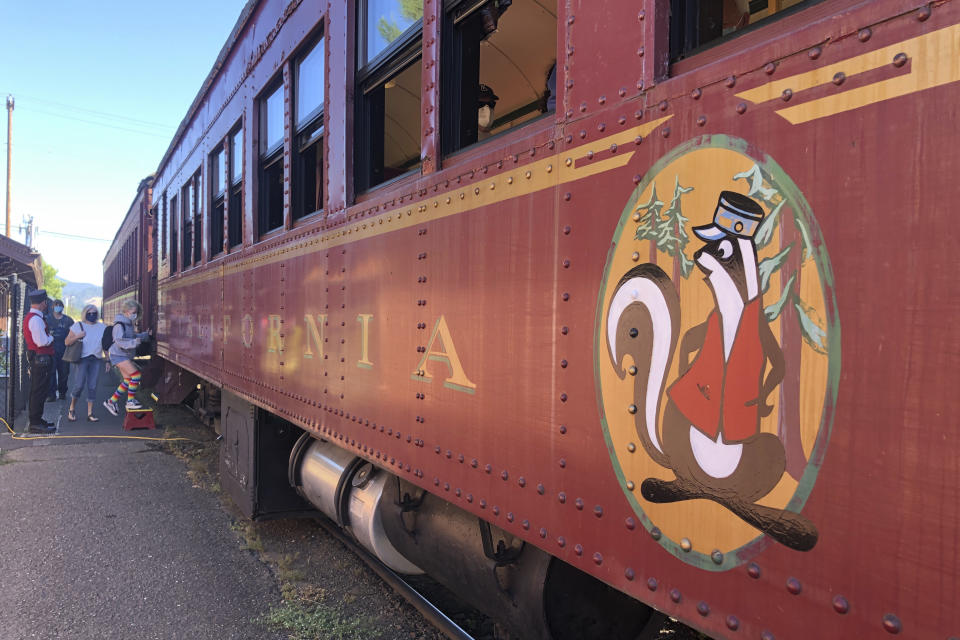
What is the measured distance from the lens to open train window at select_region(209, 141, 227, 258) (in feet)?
17.9

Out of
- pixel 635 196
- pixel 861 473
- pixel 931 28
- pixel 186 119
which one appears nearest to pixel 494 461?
pixel 635 196

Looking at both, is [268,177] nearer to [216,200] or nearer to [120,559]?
[216,200]

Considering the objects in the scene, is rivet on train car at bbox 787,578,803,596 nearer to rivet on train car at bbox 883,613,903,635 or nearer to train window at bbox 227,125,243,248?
rivet on train car at bbox 883,613,903,635

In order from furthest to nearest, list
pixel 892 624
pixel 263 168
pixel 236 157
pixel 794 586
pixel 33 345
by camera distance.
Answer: pixel 33 345
pixel 236 157
pixel 263 168
pixel 794 586
pixel 892 624

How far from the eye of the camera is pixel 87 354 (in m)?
9.09

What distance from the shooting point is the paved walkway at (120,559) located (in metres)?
3.10

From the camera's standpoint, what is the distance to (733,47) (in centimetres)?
117

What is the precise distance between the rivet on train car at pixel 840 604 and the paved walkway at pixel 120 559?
279cm

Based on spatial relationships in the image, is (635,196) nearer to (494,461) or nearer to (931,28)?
(931,28)

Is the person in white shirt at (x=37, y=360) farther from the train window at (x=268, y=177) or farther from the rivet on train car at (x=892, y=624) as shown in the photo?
the rivet on train car at (x=892, y=624)

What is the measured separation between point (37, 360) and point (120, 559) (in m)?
5.43

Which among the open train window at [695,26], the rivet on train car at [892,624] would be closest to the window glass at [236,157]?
the open train window at [695,26]

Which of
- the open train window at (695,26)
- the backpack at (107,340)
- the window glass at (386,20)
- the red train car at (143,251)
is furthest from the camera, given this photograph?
the red train car at (143,251)

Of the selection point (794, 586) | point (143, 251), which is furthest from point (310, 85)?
point (143, 251)
